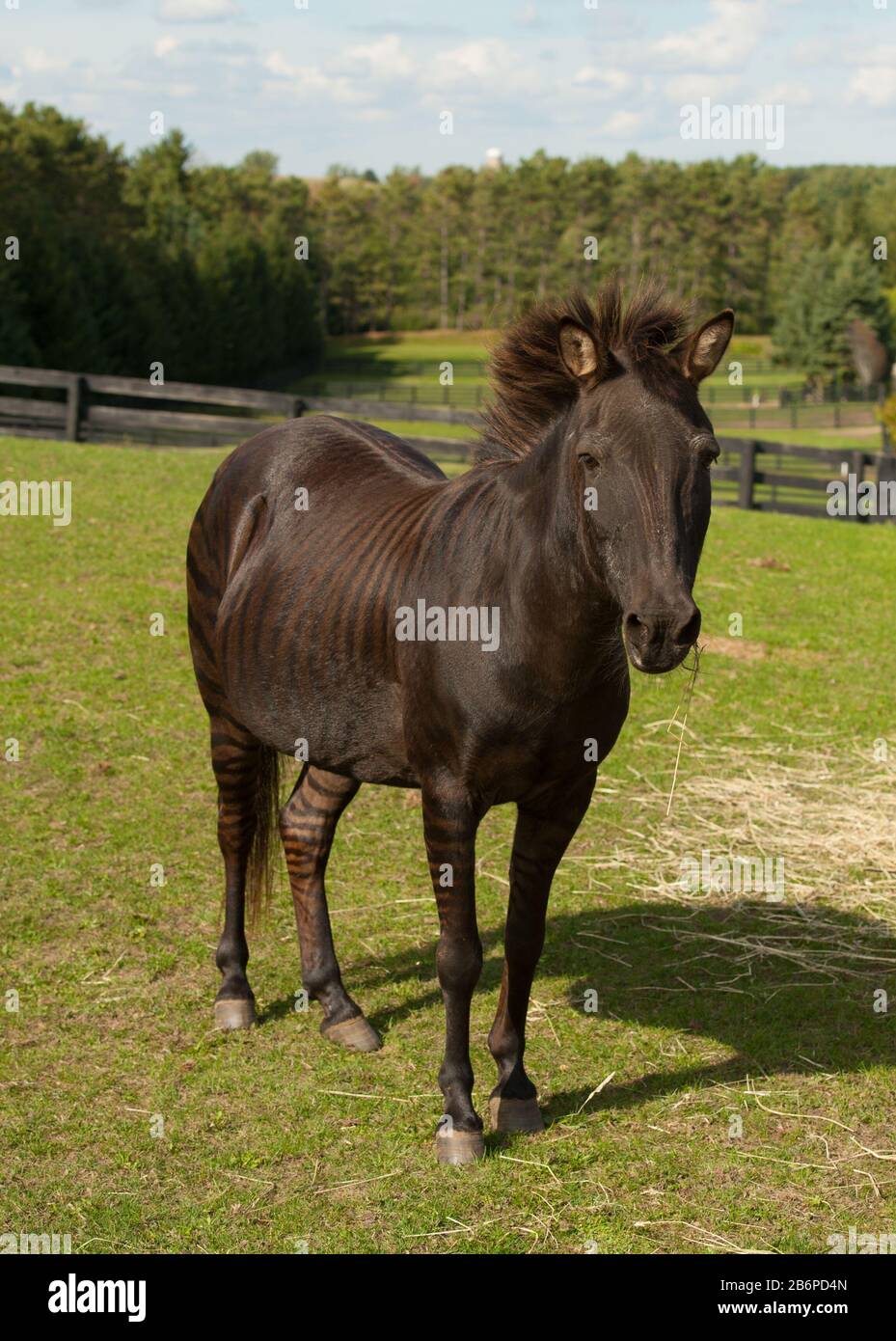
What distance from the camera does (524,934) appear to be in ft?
15.7

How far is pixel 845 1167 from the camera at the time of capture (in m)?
4.54

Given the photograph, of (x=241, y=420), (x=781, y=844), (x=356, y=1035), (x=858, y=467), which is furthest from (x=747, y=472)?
(x=356, y=1035)

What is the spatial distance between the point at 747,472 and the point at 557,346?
17.8 m

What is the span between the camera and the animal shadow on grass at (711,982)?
17.4 ft

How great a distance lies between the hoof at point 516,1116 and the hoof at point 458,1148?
229mm

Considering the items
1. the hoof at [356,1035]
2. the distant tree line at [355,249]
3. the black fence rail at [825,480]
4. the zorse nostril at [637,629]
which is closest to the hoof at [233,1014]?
the hoof at [356,1035]

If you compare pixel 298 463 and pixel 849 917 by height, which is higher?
pixel 298 463

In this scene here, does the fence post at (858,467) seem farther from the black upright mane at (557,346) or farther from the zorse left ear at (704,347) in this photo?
the zorse left ear at (704,347)

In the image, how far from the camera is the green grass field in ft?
13.9

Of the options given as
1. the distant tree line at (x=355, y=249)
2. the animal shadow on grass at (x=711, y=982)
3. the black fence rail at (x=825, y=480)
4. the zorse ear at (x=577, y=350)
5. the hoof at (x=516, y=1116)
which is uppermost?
the distant tree line at (x=355, y=249)

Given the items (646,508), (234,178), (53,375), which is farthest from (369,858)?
(234,178)

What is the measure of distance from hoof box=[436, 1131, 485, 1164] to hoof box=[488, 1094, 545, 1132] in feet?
0.75

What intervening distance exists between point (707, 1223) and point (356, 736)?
2022 millimetres
